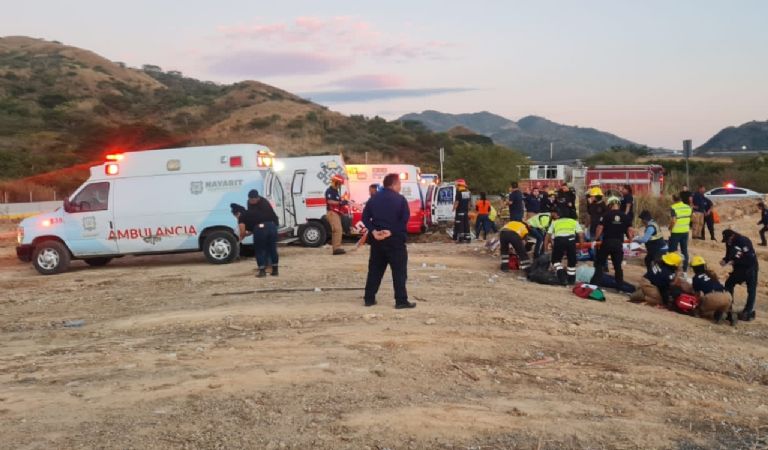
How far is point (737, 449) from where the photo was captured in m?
4.87

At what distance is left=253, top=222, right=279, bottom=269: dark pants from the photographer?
10859 millimetres

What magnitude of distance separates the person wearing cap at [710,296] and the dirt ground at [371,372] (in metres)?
0.27

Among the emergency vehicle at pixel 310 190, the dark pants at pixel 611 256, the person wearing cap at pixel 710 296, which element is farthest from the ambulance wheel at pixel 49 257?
the person wearing cap at pixel 710 296

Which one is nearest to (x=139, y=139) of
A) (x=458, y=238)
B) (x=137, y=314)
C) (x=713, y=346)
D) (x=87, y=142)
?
(x=87, y=142)

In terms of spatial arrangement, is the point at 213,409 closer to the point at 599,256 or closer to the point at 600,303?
the point at 600,303

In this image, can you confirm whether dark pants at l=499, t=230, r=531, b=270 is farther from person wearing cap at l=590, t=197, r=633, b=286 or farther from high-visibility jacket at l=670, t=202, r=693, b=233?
high-visibility jacket at l=670, t=202, r=693, b=233

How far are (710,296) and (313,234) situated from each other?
969 centimetres

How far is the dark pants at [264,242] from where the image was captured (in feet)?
35.6

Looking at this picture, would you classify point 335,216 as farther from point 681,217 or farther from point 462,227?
point 681,217

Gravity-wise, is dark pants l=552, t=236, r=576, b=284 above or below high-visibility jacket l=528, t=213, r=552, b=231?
below

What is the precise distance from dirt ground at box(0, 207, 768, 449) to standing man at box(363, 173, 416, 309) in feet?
1.45

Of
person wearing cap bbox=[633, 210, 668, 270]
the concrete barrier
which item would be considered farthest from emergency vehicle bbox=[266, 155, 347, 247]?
the concrete barrier

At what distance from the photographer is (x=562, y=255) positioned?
435 inches

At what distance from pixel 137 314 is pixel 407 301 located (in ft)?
11.6
